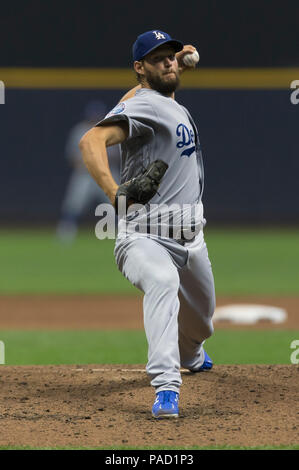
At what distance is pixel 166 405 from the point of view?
3.75 metres

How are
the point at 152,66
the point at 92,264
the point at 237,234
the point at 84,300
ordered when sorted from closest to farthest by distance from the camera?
1. the point at 152,66
2. the point at 84,300
3. the point at 92,264
4. the point at 237,234

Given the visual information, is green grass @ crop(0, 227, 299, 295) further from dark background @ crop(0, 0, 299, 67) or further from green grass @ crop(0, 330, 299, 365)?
dark background @ crop(0, 0, 299, 67)

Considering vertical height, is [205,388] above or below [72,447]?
above

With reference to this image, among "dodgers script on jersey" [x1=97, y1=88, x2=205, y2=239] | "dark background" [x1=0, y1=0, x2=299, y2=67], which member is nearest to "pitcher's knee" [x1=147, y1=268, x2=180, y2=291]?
"dodgers script on jersey" [x1=97, y1=88, x2=205, y2=239]

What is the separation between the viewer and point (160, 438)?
3465mm

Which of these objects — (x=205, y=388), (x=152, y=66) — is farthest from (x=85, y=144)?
(x=205, y=388)

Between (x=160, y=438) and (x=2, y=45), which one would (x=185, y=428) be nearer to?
(x=160, y=438)

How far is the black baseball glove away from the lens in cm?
358

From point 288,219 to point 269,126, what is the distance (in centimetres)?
178

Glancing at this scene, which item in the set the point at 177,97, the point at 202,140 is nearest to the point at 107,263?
the point at 202,140

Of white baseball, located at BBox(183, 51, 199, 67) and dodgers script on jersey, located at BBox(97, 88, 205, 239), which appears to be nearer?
dodgers script on jersey, located at BBox(97, 88, 205, 239)

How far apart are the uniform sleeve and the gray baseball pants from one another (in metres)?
0.48

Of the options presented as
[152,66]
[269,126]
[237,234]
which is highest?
[269,126]

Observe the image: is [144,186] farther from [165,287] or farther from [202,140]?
[202,140]
